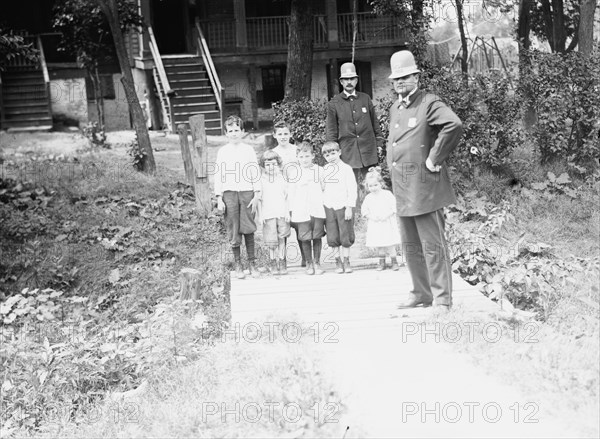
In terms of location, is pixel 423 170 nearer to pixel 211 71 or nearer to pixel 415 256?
pixel 415 256

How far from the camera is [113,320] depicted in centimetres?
1089

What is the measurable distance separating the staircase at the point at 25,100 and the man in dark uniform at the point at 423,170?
19326mm

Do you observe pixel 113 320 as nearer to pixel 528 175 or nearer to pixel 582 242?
pixel 582 242

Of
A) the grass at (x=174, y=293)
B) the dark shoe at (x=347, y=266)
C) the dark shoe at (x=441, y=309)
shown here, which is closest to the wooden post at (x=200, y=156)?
the grass at (x=174, y=293)

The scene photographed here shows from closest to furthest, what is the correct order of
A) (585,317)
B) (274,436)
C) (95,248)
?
(274,436), (585,317), (95,248)

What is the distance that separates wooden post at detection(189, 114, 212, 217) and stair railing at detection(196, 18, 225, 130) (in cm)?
1113

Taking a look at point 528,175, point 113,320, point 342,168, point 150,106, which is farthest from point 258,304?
point 150,106

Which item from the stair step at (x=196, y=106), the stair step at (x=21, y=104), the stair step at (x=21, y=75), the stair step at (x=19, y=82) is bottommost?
the stair step at (x=196, y=106)

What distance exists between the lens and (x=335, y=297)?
8.73m

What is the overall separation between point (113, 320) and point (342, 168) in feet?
11.1

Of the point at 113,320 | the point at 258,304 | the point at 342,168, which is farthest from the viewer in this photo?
the point at 113,320

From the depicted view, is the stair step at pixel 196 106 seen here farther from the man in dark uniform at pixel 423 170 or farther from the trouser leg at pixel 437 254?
the trouser leg at pixel 437 254

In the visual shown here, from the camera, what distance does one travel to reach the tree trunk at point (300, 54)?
716 inches

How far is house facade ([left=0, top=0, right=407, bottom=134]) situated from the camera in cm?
2692
